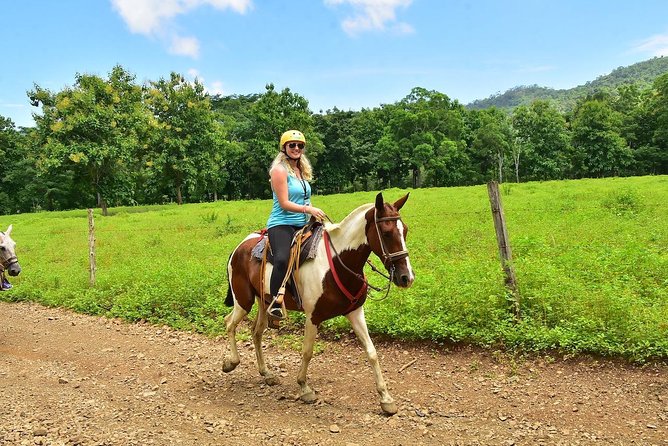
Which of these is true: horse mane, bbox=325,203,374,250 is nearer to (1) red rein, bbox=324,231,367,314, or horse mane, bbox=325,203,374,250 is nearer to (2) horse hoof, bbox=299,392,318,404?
(1) red rein, bbox=324,231,367,314

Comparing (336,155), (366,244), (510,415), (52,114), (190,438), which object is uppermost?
(52,114)

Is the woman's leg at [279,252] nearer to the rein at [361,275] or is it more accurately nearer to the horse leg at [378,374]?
the rein at [361,275]

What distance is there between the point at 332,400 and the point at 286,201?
2.43 meters

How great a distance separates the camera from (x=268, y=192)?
56688 millimetres

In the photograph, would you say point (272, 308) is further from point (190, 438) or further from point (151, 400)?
point (151, 400)

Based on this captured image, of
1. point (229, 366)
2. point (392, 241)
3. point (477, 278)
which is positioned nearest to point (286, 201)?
point (392, 241)

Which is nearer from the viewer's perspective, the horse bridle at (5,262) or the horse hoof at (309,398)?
Answer: the horse hoof at (309,398)

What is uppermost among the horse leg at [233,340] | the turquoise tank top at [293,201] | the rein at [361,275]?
the turquoise tank top at [293,201]

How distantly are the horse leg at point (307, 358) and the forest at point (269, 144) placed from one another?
97.5 ft

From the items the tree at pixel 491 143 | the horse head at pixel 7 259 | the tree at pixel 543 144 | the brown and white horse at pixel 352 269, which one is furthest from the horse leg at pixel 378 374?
the tree at pixel 543 144

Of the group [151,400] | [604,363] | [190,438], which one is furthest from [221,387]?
[604,363]

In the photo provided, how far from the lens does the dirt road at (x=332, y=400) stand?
14.8 feet

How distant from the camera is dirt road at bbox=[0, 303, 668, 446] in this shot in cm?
450

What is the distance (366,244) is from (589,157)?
55888mm
